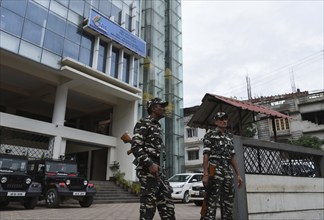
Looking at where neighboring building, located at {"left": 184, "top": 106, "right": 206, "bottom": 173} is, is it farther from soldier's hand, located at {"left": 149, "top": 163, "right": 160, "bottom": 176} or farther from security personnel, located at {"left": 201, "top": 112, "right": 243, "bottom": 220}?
soldier's hand, located at {"left": 149, "top": 163, "right": 160, "bottom": 176}

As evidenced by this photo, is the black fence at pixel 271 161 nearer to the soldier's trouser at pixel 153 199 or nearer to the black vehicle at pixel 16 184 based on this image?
the soldier's trouser at pixel 153 199

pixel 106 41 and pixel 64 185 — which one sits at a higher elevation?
pixel 106 41

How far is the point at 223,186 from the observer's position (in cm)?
427

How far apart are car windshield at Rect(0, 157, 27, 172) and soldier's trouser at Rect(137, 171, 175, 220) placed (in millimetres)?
7892

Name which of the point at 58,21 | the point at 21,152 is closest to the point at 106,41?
the point at 58,21

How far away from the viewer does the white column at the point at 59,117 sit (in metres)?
16.5

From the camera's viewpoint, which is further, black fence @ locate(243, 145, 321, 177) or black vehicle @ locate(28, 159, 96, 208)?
black vehicle @ locate(28, 159, 96, 208)

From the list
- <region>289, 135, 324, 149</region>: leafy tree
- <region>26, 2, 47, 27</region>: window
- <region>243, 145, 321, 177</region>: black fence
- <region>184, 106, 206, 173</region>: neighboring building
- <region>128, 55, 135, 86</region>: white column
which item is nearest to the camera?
<region>243, 145, 321, 177</region>: black fence

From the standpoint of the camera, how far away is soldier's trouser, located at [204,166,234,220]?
164 inches

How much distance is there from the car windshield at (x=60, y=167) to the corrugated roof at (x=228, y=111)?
6.16 m

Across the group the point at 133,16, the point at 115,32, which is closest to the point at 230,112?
the point at 115,32

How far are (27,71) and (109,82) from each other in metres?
5.11

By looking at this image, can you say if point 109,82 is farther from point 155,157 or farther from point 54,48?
point 155,157

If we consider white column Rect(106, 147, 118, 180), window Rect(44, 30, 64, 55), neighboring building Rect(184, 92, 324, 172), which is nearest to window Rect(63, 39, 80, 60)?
window Rect(44, 30, 64, 55)
